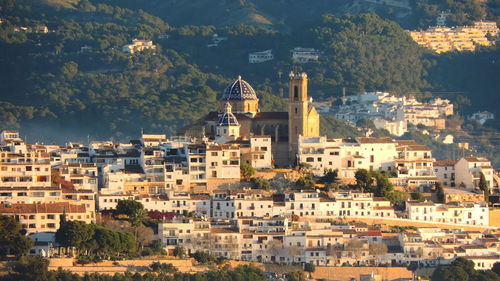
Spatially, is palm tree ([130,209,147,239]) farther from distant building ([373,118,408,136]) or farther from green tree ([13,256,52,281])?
distant building ([373,118,408,136])

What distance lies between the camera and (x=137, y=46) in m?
136

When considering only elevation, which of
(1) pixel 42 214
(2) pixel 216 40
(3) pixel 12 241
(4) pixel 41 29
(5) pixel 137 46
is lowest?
(3) pixel 12 241

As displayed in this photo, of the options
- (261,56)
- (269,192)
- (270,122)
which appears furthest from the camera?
(261,56)

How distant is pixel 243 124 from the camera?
3479 inches

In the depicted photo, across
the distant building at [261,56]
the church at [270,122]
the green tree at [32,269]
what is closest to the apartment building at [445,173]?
the church at [270,122]

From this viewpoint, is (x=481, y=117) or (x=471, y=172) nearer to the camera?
(x=471, y=172)

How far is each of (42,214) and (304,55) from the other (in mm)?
61534

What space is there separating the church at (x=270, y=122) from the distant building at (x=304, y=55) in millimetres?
40920

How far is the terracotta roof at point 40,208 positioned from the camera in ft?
234

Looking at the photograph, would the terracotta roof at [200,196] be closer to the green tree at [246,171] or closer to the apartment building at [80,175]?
the green tree at [246,171]

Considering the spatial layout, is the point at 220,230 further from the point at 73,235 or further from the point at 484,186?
the point at 484,186

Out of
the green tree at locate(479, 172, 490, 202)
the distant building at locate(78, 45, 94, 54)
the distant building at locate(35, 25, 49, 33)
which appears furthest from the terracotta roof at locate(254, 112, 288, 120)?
the distant building at locate(35, 25, 49, 33)

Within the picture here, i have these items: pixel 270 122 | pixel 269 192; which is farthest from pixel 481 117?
pixel 269 192

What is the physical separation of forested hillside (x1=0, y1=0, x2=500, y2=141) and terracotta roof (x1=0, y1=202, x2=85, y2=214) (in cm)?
4152
